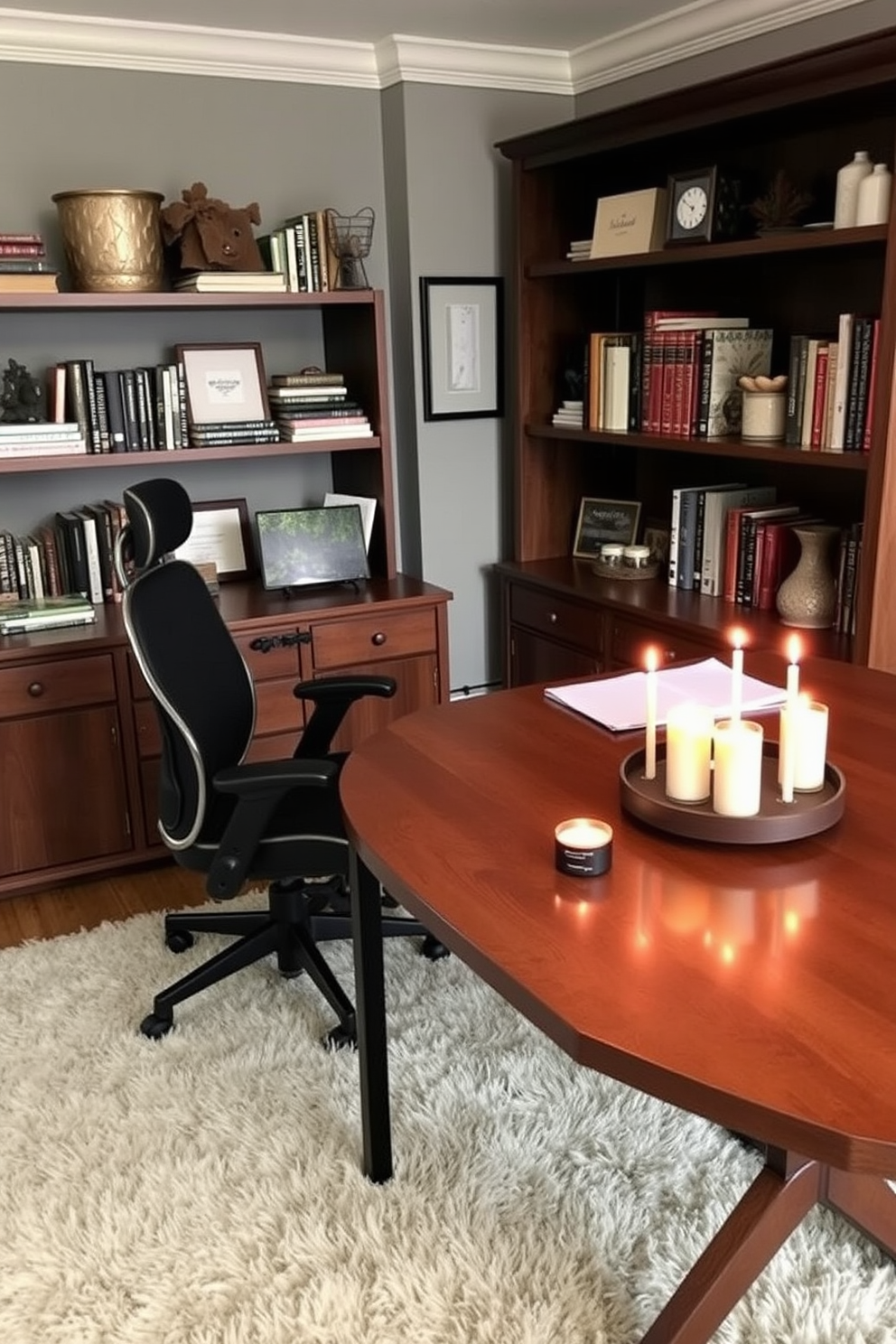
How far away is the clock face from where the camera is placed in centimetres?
301

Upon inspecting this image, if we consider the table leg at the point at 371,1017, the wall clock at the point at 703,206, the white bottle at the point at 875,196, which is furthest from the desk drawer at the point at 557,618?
the table leg at the point at 371,1017

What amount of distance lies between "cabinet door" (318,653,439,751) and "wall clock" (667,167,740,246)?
1390mm

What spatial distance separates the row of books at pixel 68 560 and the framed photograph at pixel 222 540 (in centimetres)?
29

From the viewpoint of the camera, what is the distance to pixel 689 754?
1531mm

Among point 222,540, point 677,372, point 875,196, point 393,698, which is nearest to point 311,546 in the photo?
point 222,540

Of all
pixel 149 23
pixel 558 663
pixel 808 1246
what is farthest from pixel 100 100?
pixel 808 1246

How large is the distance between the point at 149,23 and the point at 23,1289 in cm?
309

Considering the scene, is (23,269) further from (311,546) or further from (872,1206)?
(872,1206)

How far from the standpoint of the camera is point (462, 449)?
12.6ft

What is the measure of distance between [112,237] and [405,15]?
1034 mm

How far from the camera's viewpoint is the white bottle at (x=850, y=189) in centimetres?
260

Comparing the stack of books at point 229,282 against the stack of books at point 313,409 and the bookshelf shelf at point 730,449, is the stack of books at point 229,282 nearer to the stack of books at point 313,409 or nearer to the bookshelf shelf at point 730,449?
the stack of books at point 313,409

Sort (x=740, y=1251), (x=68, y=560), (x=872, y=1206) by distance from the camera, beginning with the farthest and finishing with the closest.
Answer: (x=68, y=560)
(x=872, y=1206)
(x=740, y=1251)

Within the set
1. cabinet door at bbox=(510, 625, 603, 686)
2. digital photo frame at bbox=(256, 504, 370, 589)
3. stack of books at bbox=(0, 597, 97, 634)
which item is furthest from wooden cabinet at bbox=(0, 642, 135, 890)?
cabinet door at bbox=(510, 625, 603, 686)
